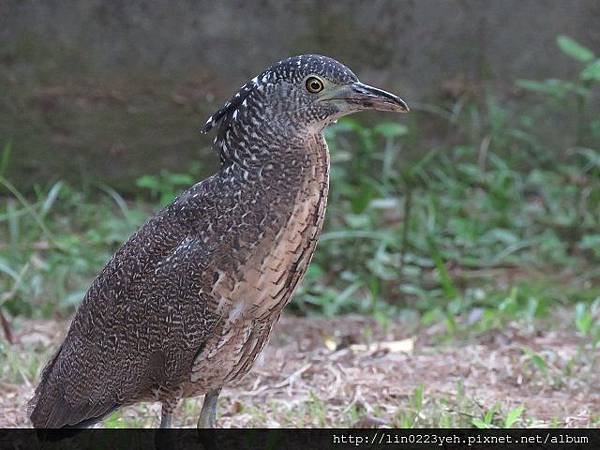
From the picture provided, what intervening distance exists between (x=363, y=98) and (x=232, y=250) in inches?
25.3

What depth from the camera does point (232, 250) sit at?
337cm

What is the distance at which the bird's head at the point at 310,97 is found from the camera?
11.2 ft

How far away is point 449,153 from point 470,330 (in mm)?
2308

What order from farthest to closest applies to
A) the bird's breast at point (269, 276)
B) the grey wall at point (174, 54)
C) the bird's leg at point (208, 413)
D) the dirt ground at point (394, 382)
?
the grey wall at point (174, 54) → the dirt ground at point (394, 382) → the bird's leg at point (208, 413) → the bird's breast at point (269, 276)

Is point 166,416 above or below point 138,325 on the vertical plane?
below

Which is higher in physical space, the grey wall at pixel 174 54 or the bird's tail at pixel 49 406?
the grey wall at pixel 174 54

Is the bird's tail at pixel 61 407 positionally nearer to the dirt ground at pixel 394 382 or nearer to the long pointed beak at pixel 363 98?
the dirt ground at pixel 394 382

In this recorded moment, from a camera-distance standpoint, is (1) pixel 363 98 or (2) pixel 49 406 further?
(2) pixel 49 406

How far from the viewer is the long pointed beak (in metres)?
3.39

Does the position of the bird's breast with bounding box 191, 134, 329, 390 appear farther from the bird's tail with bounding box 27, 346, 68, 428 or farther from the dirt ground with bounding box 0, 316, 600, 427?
the dirt ground with bounding box 0, 316, 600, 427

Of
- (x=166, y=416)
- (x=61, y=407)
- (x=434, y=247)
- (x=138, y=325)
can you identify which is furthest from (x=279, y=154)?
(x=434, y=247)

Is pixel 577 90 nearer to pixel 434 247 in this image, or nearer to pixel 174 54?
pixel 434 247

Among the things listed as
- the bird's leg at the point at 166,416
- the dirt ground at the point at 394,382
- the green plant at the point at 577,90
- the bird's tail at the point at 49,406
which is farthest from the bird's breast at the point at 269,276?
the green plant at the point at 577,90

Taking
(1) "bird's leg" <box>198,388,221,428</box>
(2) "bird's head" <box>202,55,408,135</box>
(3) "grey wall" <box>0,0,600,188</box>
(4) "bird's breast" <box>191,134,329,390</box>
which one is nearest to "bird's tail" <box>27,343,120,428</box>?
(1) "bird's leg" <box>198,388,221,428</box>
